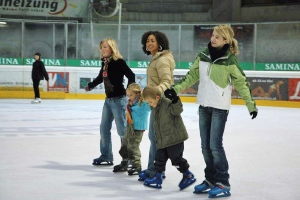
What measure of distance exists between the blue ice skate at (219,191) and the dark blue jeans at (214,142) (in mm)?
41

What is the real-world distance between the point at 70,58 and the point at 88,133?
979cm

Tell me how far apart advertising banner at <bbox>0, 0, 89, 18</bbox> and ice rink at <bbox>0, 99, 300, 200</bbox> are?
1107cm

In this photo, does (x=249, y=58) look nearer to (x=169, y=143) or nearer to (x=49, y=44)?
(x=49, y=44)

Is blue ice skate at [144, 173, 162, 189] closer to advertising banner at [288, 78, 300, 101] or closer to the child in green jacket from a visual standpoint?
the child in green jacket

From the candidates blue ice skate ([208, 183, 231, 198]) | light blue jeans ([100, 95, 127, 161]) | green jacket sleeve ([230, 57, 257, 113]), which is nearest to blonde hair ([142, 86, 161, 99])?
green jacket sleeve ([230, 57, 257, 113])

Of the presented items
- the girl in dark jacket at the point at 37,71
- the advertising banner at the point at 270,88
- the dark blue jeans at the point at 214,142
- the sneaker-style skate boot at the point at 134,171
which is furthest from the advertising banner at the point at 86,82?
the dark blue jeans at the point at 214,142

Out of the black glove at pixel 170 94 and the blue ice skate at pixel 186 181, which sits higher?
the black glove at pixel 170 94

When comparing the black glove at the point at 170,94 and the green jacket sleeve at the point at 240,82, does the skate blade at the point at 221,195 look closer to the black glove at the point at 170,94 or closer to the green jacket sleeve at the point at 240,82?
the green jacket sleeve at the point at 240,82

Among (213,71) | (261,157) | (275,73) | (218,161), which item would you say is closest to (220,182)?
(218,161)

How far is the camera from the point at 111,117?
6.26m

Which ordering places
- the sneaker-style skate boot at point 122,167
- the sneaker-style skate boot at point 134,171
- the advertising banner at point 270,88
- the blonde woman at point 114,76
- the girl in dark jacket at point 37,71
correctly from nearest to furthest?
the sneaker-style skate boot at point 134,171, the sneaker-style skate boot at point 122,167, the blonde woman at point 114,76, the advertising banner at point 270,88, the girl in dark jacket at point 37,71

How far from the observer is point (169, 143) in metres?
4.91

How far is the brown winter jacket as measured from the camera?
4.91 m

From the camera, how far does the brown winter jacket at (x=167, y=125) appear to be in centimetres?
491
